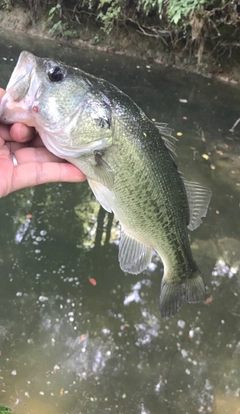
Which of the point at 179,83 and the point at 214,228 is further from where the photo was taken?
the point at 179,83

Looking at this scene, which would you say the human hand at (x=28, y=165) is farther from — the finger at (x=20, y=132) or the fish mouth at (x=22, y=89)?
the fish mouth at (x=22, y=89)

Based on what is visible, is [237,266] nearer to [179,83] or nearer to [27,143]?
[27,143]

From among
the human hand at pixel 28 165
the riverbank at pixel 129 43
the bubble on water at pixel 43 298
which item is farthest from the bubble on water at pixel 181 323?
the riverbank at pixel 129 43

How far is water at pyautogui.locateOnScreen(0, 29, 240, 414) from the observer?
111 inches

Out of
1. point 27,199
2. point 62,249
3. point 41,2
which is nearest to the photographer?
point 62,249

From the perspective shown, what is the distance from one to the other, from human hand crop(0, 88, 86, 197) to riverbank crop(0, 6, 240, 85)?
8.45m

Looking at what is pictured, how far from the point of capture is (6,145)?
189cm

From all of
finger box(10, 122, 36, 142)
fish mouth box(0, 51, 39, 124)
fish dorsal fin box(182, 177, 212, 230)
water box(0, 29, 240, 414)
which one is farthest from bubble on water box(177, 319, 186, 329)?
fish mouth box(0, 51, 39, 124)

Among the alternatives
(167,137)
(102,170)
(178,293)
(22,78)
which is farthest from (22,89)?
(178,293)

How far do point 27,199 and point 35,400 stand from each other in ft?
7.89

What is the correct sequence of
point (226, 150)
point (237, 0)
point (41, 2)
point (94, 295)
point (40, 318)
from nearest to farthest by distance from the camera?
point (40, 318) < point (94, 295) < point (226, 150) < point (237, 0) < point (41, 2)

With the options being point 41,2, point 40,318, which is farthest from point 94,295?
point 41,2

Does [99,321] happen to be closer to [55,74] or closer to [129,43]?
[55,74]

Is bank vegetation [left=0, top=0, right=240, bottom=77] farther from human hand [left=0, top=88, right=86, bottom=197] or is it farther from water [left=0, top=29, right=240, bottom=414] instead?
human hand [left=0, top=88, right=86, bottom=197]
